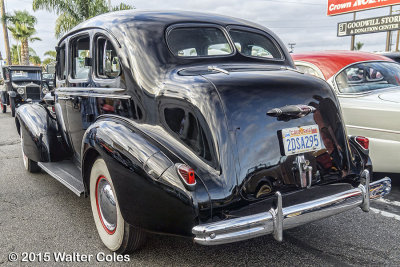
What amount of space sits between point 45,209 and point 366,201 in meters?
3.22

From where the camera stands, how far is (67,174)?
12.2 ft

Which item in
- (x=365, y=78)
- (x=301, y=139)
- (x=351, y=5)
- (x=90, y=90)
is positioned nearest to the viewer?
(x=301, y=139)

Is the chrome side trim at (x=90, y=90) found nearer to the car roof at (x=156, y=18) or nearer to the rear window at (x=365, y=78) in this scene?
the car roof at (x=156, y=18)

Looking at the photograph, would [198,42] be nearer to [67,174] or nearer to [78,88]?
[78,88]

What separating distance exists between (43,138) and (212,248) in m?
2.49

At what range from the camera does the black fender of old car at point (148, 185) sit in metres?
2.24

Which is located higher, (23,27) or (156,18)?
(23,27)

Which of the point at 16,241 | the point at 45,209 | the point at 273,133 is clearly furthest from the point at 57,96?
the point at 273,133

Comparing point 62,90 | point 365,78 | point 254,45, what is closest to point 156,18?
point 254,45

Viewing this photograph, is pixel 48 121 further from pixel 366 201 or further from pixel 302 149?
pixel 366 201

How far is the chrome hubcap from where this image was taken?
9.42 ft

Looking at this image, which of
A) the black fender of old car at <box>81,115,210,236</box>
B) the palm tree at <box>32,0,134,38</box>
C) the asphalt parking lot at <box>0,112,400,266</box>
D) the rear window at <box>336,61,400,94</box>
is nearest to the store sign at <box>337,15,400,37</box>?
the palm tree at <box>32,0,134,38</box>

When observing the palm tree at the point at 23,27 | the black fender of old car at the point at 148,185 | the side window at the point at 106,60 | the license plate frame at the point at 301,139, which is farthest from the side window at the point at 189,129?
the palm tree at the point at 23,27

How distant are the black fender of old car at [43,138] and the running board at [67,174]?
104 millimetres
